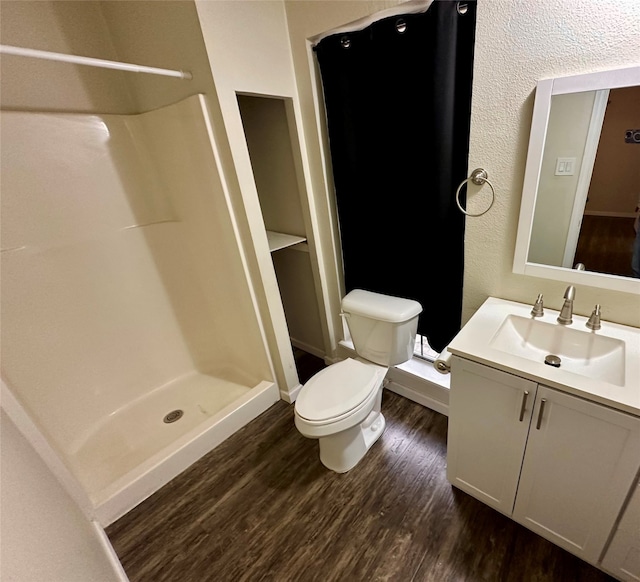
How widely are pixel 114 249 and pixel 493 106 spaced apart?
2.07 meters

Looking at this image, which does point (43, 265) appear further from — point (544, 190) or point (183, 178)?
point (544, 190)

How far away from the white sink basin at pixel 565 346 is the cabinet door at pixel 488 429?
0.15 metres

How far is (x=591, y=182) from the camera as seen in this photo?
1.11 metres

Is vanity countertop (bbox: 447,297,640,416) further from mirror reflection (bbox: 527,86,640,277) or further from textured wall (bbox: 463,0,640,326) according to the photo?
mirror reflection (bbox: 527,86,640,277)

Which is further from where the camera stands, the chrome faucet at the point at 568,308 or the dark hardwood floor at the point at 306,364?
the dark hardwood floor at the point at 306,364

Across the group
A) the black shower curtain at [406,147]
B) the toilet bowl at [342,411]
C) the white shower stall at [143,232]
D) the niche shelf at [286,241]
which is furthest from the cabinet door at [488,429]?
the niche shelf at [286,241]

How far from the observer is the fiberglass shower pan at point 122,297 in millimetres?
1540

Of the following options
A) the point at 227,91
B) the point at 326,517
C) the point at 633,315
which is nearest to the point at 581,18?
the point at 633,315

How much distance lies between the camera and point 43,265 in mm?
1639

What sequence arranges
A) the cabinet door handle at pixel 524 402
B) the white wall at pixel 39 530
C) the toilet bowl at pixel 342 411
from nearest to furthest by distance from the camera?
the white wall at pixel 39 530
the cabinet door handle at pixel 524 402
the toilet bowl at pixel 342 411

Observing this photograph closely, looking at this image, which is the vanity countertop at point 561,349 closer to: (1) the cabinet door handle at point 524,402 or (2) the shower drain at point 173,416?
(1) the cabinet door handle at point 524,402

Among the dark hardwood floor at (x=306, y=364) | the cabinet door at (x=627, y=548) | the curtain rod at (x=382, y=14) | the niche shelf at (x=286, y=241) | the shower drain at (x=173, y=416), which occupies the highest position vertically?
the curtain rod at (x=382, y=14)

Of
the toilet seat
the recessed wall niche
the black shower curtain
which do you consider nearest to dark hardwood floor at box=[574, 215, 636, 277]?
the black shower curtain

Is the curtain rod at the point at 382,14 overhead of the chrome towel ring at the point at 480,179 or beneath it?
overhead
